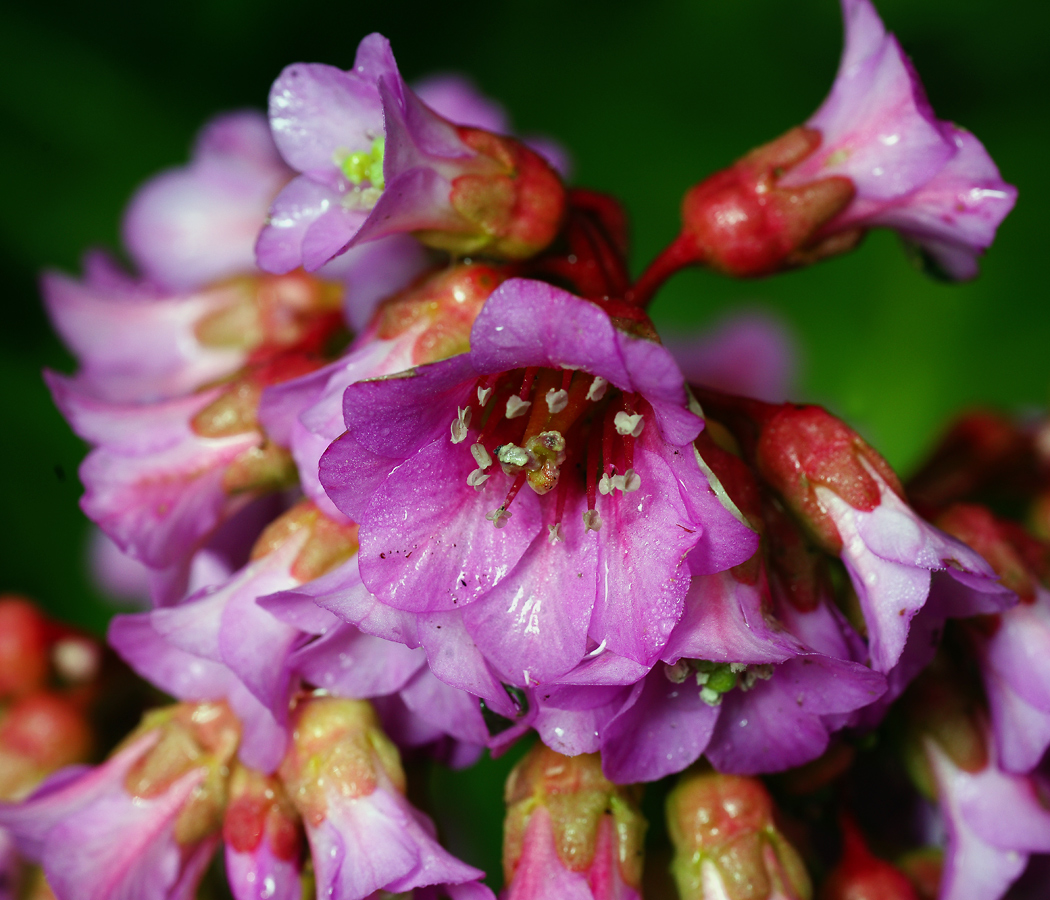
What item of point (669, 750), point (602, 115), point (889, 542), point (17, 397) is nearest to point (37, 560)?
point (17, 397)

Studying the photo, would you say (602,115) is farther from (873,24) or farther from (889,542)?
(889,542)

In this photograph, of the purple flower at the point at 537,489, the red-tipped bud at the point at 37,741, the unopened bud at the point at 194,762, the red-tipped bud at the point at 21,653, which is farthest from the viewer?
the red-tipped bud at the point at 21,653

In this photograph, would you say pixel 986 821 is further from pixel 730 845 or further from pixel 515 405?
pixel 515 405

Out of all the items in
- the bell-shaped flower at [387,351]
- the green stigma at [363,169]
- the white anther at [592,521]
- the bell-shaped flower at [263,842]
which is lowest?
the bell-shaped flower at [263,842]

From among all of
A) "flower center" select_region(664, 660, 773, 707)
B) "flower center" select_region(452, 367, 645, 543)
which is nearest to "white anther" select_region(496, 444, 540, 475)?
"flower center" select_region(452, 367, 645, 543)

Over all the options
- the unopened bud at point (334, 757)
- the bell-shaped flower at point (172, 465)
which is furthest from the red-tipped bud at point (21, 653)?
the unopened bud at point (334, 757)

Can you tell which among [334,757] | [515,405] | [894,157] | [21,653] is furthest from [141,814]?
[894,157]

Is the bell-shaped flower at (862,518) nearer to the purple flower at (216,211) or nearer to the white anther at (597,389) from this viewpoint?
the white anther at (597,389)
